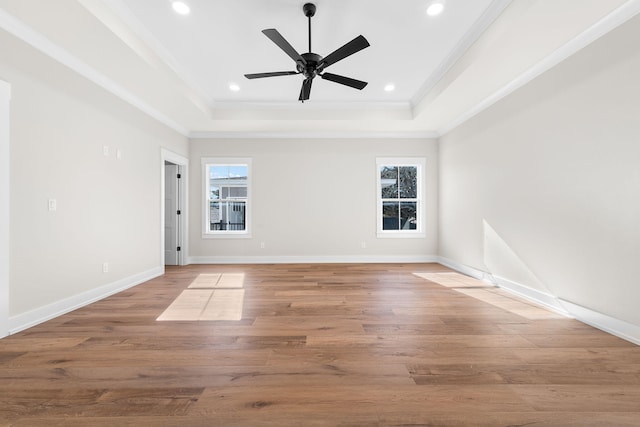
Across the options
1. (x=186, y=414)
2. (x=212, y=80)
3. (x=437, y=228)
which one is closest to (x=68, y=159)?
(x=212, y=80)

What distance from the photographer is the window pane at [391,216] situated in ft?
19.9

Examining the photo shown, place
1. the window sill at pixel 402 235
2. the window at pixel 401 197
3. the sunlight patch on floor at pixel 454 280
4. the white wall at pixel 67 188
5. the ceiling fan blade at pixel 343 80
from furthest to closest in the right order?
1. the window at pixel 401 197
2. the window sill at pixel 402 235
3. the sunlight patch on floor at pixel 454 280
4. the ceiling fan blade at pixel 343 80
5. the white wall at pixel 67 188

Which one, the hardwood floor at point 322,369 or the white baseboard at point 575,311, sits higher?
the white baseboard at point 575,311

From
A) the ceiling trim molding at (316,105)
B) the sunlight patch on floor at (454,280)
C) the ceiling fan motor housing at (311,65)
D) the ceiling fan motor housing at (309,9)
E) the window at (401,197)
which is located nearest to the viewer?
the ceiling fan motor housing at (309,9)

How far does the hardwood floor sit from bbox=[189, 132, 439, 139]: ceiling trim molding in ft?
12.4

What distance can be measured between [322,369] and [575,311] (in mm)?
2646

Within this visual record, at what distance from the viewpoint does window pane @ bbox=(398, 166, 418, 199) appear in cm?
609

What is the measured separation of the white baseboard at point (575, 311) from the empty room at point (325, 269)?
19mm

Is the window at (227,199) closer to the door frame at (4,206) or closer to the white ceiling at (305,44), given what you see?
the white ceiling at (305,44)

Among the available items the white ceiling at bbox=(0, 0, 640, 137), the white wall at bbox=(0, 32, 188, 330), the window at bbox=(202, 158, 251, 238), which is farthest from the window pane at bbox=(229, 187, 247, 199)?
the white wall at bbox=(0, 32, 188, 330)

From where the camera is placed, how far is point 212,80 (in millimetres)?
4105

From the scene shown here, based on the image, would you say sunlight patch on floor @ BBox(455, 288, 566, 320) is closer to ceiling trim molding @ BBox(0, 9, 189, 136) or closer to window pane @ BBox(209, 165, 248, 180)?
window pane @ BBox(209, 165, 248, 180)

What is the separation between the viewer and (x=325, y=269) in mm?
5191

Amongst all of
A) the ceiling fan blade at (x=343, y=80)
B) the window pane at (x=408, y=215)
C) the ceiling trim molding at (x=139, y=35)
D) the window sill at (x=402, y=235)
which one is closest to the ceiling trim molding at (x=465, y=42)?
the ceiling fan blade at (x=343, y=80)
